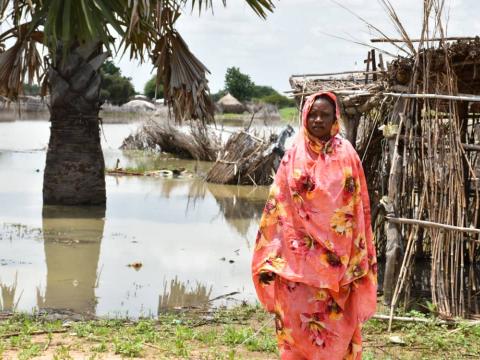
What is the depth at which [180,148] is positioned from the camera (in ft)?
75.7

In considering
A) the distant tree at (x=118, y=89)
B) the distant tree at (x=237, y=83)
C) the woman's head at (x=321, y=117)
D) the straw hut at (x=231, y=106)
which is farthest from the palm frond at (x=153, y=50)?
the distant tree at (x=237, y=83)

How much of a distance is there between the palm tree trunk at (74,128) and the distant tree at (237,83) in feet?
202

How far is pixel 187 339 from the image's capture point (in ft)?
19.0

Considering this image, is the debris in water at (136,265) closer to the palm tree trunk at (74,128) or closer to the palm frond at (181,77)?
the palm frond at (181,77)

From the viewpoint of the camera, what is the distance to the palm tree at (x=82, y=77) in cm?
1159

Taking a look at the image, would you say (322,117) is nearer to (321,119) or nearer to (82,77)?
(321,119)

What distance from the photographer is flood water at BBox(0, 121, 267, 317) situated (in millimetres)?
7633

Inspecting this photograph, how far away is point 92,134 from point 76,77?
918mm

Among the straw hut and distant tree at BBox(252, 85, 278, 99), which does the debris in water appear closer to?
the straw hut

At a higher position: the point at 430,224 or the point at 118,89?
the point at 118,89

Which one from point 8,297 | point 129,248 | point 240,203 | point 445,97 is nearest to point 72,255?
point 129,248

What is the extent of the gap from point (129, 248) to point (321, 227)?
619cm

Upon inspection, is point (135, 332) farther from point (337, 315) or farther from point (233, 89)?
point (233, 89)

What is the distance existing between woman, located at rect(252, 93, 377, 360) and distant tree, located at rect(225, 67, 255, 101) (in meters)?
70.0
